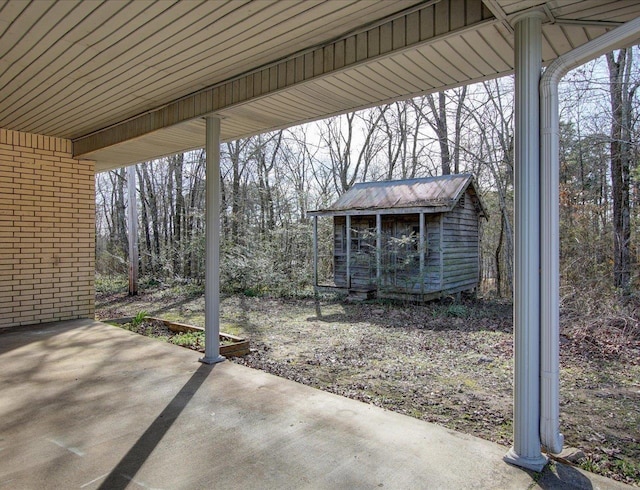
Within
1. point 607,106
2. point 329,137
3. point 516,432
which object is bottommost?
point 516,432

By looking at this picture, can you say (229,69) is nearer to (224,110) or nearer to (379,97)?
(224,110)

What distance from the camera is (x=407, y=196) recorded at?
33.1ft

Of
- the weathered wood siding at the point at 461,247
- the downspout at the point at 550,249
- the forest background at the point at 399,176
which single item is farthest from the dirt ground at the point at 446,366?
the forest background at the point at 399,176

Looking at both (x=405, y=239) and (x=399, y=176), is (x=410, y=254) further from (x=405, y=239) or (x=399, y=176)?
(x=399, y=176)

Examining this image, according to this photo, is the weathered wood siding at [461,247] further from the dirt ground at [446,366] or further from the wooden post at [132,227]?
the wooden post at [132,227]

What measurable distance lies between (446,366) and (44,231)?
5880 millimetres

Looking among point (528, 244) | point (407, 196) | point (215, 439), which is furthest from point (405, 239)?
point (215, 439)

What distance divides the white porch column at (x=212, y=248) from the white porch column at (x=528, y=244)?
9.82 ft

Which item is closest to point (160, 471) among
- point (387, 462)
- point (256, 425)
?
point (256, 425)

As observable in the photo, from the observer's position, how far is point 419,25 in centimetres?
272

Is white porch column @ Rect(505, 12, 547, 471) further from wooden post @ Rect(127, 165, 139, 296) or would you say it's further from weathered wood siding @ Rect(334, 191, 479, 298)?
wooden post @ Rect(127, 165, 139, 296)

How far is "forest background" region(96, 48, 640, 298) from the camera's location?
812 cm

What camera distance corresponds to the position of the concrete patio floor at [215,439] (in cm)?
217

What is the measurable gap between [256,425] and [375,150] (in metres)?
15.1
